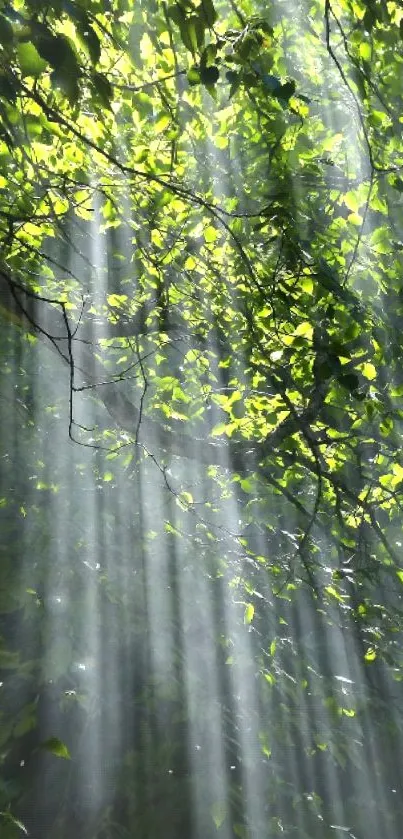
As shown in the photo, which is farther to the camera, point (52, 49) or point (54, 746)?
point (54, 746)

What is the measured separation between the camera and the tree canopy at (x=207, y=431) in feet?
7.44

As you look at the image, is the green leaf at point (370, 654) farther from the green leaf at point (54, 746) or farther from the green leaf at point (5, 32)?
the green leaf at point (5, 32)

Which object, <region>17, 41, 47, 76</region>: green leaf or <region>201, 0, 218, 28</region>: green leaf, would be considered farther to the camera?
<region>201, 0, 218, 28</region>: green leaf

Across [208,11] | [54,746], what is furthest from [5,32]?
[54,746]

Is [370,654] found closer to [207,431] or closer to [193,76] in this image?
[207,431]

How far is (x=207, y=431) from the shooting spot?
346cm

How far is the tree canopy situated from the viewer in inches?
89.3

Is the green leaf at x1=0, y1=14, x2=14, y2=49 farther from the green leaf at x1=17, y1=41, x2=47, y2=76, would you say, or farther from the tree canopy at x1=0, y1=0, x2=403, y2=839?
the tree canopy at x1=0, y1=0, x2=403, y2=839

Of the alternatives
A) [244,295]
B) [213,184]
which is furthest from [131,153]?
[244,295]

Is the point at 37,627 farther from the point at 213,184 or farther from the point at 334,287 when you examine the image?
the point at 213,184

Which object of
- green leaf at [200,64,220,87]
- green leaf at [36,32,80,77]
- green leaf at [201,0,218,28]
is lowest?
green leaf at [36,32,80,77]

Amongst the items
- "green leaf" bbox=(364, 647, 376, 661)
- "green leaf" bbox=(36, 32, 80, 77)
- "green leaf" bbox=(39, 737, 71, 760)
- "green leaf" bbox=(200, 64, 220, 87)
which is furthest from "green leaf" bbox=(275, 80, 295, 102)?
"green leaf" bbox=(364, 647, 376, 661)

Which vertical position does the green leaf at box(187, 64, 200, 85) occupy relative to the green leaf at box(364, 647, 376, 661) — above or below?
above

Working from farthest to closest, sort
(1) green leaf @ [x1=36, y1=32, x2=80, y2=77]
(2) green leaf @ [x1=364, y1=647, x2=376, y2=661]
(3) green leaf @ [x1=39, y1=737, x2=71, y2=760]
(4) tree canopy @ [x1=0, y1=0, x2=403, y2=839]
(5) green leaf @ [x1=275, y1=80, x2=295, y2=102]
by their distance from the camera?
(2) green leaf @ [x1=364, y1=647, x2=376, y2=661]
(4) tree canopy @ [x1=0, y1=0, x2=403, y2=839]
(5) green leaf @ [x1=275, y1=80, x2=295, y2=102]
(3) green leaf @ [x1=39, y1=737, x2=71, y2=760]
(1) green leaf @ [x1=36, y1=32, x2=80, y2=77]
